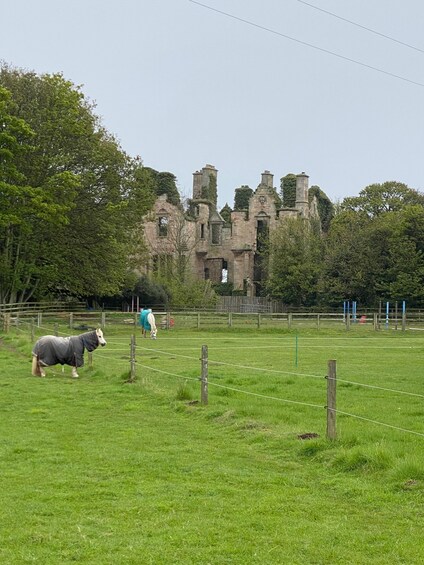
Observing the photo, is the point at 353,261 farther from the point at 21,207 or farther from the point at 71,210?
the point at 21,207

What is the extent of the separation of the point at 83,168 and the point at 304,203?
116 feet

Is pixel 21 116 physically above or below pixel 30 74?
below

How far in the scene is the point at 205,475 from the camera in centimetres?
865

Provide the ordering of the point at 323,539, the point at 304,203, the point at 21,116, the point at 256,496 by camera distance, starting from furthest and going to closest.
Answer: the point at 304,203, the point at 21,116, the point at 256,496, the point at 323,539

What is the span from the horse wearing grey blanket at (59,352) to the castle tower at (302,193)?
2263 inches

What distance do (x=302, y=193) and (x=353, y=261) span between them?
14949 mm

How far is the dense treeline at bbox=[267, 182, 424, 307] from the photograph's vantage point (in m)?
59.8

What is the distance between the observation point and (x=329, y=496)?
7.83 meters

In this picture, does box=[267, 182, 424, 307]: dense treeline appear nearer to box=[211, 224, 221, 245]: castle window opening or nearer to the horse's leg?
box=[211, 224, 221, 245]: castle window opening

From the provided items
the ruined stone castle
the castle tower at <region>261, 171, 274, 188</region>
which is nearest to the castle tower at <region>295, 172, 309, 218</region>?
the ruined stone castle

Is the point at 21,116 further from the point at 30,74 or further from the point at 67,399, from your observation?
the point at 67,399

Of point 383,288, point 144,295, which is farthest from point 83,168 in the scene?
point 383,288

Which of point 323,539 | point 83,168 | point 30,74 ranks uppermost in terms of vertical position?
point 30,74

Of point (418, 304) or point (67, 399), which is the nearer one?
point (67, 399)
